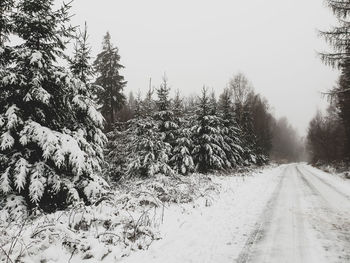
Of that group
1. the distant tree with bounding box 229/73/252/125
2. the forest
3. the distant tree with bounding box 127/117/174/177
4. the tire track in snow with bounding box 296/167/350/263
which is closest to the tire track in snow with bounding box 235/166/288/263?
the tire track in snow with bounding box 296/167/350/263

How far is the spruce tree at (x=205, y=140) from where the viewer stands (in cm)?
1953

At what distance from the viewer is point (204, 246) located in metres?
5.03

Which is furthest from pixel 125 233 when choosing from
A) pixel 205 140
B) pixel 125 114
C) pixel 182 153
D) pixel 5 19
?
pixel 125 114

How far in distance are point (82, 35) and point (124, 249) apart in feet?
30.3

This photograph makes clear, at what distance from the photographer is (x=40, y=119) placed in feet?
26.0

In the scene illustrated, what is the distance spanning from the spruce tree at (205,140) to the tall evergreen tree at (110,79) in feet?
40.0

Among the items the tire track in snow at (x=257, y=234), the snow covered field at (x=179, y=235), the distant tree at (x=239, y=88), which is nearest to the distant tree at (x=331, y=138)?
the distant tree at (x=239, y=88)

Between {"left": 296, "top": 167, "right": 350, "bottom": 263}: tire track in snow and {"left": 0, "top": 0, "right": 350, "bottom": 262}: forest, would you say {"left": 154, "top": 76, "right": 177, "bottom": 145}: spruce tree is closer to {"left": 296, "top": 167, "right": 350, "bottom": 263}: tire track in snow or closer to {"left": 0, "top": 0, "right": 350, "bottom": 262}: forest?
{"left": 0, "top": 0, "right": 350, "bottom": 262}: forest

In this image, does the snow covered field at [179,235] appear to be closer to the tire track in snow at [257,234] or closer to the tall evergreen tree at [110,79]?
the tire track in snow at [257,234]

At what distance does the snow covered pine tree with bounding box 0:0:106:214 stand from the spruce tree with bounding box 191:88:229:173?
39.5ft

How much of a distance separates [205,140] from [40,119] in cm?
1365

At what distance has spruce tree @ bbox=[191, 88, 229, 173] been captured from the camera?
1953 cm

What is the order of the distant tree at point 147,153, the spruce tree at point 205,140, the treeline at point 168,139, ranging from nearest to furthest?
the distant tree at point 147,153
the treeline at point 168,139
the spruce tree at point 205,140

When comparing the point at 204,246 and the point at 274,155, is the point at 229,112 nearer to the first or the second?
the point at 204,246
